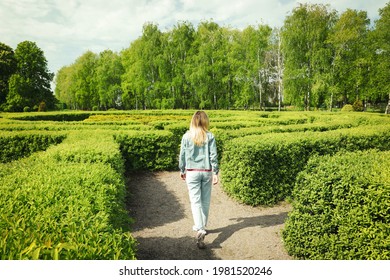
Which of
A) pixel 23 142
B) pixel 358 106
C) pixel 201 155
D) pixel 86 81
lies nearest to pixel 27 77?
pixel 23 142

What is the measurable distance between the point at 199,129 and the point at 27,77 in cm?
702

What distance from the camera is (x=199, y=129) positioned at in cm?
414

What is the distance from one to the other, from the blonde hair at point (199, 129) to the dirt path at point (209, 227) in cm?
176

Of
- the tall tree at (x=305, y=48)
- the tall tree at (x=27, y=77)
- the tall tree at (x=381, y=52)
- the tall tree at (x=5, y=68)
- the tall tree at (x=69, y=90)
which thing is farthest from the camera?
the tall tree at (x=69, y=90)

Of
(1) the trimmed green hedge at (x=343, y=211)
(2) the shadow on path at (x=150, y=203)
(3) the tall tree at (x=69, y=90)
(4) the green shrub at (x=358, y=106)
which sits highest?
(3) the tall tree at (x=69, y=90)

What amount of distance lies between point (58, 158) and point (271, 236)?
4.38 meters

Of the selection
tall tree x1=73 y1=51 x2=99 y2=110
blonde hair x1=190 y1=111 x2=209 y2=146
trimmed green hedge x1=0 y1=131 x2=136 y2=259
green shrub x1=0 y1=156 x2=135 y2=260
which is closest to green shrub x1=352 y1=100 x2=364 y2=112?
blonde hair x1=190 y1=111 x2=209 y2=146

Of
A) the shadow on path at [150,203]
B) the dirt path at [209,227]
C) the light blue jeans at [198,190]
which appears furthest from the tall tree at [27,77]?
the light blue jeans at [198,190]

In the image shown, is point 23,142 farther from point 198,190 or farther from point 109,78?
point 109,78

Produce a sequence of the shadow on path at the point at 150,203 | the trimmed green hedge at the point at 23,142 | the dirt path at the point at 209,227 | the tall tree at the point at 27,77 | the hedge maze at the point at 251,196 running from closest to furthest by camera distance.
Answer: the hedge maze at the point at 251,196
the dirt path at the point at 209,227
the shadow on path at the point at 150,203
the tall tree at the point at 27,77
the trimmed green hedge at the point at 23,142

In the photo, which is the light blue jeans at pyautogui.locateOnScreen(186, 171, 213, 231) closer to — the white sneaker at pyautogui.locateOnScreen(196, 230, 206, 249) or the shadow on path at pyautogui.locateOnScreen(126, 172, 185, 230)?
the white sneaker at pyautogui.locateOnScreen(196, 230, 206, 249)

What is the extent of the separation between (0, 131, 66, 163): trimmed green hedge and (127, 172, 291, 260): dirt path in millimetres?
3335

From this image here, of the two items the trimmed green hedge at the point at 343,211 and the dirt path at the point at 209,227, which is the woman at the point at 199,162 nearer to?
the dirt path at the point at 209,227

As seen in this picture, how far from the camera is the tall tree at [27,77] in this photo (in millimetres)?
7750
